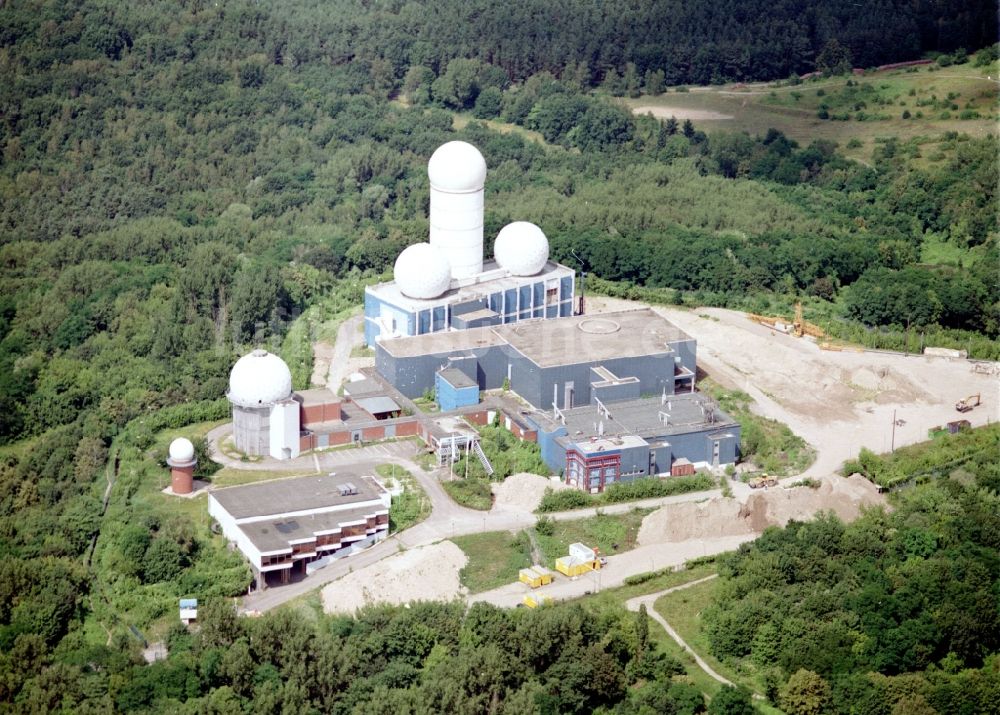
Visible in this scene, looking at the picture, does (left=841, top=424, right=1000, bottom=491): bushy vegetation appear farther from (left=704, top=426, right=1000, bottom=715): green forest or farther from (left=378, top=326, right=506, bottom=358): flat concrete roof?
(left=378, top=326, right=506, bottom=358): flat concrete roof

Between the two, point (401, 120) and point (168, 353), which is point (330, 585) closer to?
point (168, 353)

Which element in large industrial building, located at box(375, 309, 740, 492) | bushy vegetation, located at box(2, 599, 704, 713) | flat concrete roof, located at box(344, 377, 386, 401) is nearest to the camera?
bushy vegetation, located at box(2, 599, 704, 713)

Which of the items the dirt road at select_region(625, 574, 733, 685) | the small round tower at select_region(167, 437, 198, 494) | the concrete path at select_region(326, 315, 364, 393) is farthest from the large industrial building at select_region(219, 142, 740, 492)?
the dirt road at select_region(625, 574, 733, 685)

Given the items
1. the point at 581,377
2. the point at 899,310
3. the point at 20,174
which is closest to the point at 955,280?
the point at 899,310

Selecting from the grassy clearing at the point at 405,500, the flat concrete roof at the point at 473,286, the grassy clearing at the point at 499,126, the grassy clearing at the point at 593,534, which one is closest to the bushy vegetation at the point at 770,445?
the grassy clearing at the point at 593,534

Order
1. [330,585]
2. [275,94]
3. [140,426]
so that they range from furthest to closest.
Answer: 1. [275,94]
2. [140,426]
3. [330,585]

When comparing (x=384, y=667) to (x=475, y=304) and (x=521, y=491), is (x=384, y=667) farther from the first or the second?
(x=475, y=304)

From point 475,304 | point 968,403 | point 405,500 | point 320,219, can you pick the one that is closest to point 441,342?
point 475,304
